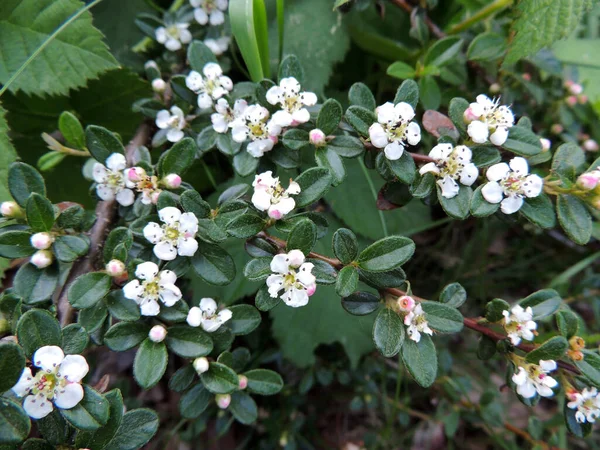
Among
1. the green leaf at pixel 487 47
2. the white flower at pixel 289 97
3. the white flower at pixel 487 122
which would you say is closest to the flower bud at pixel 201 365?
the white flower at pixel 289 97

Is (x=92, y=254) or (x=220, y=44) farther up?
(x=220, y=44)

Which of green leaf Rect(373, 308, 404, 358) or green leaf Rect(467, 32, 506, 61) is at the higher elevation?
green leaf Rect(467, 32, 506, 61)

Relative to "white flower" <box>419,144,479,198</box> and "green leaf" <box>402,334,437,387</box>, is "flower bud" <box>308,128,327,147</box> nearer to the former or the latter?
"white flower" <box>419,144,479,198</box>

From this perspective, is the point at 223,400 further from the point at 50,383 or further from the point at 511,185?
the point at 511,185

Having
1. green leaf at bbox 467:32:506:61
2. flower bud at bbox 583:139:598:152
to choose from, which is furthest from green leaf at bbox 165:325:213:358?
flower bud at bbox 583:139:598:152

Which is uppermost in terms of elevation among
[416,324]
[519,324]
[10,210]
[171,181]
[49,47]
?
[49,47]

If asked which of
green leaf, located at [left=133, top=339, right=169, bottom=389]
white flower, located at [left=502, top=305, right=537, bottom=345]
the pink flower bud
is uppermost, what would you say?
the pink flower bud

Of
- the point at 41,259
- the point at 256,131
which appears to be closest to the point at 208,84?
the point at 256,131
